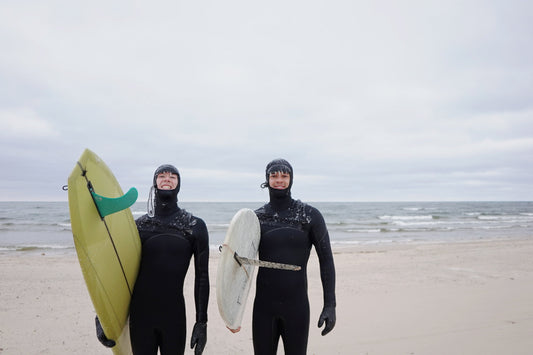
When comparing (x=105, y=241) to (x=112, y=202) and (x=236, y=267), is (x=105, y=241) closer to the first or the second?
(x=112, y=202)

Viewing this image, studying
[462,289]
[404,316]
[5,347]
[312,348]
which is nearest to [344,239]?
[462,289]

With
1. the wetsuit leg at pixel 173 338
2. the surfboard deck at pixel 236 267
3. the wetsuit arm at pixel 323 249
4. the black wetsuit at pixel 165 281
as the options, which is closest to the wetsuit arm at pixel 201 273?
the black wetsuit at pixel 165 281

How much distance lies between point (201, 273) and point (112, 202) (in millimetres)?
830

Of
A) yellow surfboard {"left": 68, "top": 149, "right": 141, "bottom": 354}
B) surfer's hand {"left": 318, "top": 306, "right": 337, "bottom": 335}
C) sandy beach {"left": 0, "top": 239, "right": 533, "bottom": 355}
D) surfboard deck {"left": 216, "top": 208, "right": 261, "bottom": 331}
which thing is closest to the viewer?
yellow surfboard {"left": 68, "top": 149, "right": 141, "bottom": 354}

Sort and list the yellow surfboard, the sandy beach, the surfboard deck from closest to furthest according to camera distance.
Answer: the yellow surfboard
the surfboard deck
the sandy beach

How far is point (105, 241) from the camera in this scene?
7.81 feet

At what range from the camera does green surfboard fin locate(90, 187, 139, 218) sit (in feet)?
7.59

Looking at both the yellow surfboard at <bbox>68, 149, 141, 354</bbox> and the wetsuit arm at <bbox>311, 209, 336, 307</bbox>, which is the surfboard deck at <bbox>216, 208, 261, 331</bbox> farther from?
the yellow surfboard at <bbox>68, 149, 141, 354</bbox>

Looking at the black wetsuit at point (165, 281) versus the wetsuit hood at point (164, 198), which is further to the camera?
the wetsuit hood at point (164, 198)

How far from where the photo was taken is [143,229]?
2768 mm

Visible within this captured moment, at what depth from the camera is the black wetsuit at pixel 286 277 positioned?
263 centimetres

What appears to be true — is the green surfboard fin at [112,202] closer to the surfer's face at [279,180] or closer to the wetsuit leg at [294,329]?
the surfer's face at [279,180]

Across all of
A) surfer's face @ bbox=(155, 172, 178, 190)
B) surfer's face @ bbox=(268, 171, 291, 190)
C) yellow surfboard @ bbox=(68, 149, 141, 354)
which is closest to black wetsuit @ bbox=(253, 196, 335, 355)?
surfer's face @ bbox=(268, 171, 291, 190)

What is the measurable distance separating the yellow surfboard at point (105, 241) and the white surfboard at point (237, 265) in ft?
2.29
